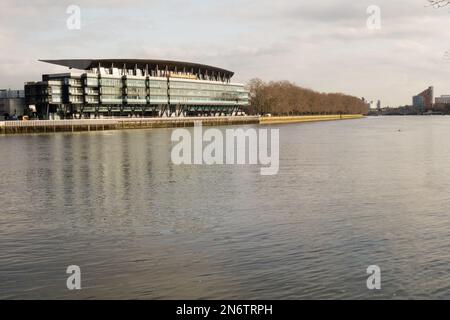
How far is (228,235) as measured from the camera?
18750 millimetres

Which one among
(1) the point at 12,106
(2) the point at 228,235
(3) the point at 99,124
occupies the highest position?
(1) the point at 12,106

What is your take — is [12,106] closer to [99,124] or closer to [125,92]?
[125,92]

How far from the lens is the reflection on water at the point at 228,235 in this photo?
13617mm

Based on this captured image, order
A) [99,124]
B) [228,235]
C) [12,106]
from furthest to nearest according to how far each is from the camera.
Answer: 1. [12,106]
2. [99,124]
3. [228,235]

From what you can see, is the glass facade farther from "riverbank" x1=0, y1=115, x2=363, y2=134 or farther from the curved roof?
"riverbank" x1=0, y1=115, x2=363, y2=134

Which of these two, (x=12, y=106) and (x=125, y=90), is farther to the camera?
(x=125, y=90)

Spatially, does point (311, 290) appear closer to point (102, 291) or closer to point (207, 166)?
point (102, 291)

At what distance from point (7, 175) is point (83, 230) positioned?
22011 millimetres

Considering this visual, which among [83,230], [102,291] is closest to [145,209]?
[83,230]

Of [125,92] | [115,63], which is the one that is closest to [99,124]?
[125,92]

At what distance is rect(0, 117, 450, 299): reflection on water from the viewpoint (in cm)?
1362

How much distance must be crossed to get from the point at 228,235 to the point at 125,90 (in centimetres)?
14340

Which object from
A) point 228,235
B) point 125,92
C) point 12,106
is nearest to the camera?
point 228,235

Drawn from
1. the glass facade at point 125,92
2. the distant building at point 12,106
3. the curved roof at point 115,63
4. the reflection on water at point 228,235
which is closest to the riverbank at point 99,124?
the glass facade at point 125,92
